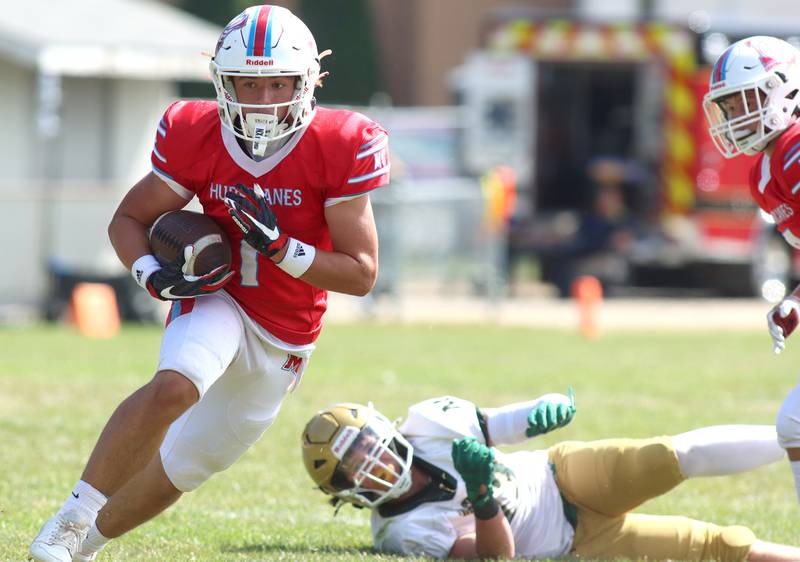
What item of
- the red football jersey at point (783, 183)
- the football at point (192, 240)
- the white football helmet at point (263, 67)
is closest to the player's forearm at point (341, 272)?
the football at point (192, 240)

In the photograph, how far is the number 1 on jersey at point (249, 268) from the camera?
482 centimetres

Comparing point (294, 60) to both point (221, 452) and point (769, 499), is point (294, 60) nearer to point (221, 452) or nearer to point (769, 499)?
point (221, 452)

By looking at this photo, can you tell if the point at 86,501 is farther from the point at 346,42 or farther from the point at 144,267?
the point at 346,42

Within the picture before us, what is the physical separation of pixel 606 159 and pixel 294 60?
16.2m

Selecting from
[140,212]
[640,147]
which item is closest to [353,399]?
[140,212]

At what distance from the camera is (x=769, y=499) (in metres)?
6.55

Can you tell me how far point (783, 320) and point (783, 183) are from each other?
1.47 feet

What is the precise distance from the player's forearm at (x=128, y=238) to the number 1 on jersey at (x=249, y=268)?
12.7 inches

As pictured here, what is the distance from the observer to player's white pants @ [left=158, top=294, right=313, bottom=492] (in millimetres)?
Answer: 4750

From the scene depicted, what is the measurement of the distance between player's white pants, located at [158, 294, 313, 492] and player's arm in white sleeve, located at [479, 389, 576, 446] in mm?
698

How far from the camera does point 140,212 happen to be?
194 inches

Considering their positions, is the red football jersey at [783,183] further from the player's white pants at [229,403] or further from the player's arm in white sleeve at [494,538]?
the player's white pants at [229,403]

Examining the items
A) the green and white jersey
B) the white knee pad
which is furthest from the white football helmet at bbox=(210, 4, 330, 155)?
the white knee pad

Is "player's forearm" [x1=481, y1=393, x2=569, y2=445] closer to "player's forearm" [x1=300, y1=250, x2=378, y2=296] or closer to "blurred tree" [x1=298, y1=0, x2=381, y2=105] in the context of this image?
"player's forearm" [x1=300, y1=250, x2=378, y2=296]
